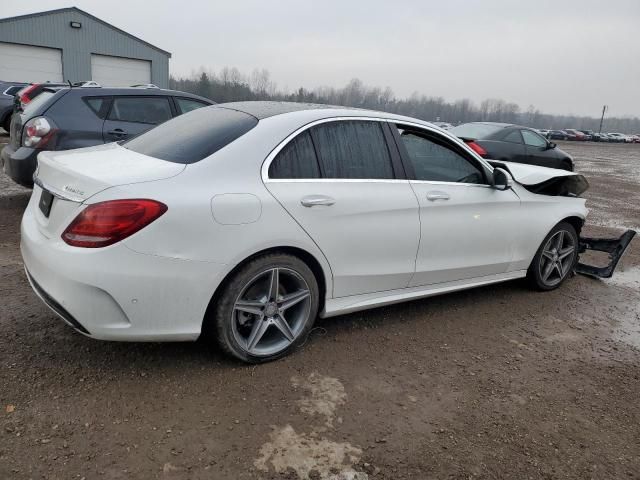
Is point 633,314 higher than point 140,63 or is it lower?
lower

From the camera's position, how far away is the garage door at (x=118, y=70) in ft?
93.1

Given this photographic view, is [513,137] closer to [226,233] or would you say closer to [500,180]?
[500,180]

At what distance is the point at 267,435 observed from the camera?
99.9 inches

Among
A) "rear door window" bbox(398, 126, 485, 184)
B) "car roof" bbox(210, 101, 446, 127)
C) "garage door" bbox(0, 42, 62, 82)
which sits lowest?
"rear door window" bbox(398, 126, 485, 184)

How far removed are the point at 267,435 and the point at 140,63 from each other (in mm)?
30695

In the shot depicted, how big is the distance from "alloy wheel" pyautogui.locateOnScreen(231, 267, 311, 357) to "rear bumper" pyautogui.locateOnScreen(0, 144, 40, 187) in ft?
12.4

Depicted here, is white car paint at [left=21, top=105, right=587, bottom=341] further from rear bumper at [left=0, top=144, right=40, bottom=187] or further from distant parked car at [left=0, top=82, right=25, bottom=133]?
distant parked car at [left=0, top=82, right=25, bottom=133]

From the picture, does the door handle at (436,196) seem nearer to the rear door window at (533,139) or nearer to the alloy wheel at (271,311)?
the alloy wheel at (271,311)

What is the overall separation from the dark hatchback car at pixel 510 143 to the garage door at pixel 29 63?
23.0 m

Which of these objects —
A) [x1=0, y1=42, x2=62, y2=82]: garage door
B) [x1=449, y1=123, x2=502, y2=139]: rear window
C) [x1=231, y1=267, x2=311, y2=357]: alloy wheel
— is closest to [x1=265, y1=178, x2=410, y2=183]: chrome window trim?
[x1=231, y1=267, x2=311, y2=357]: alloy wheel

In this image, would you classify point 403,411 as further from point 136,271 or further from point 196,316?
point 136,271

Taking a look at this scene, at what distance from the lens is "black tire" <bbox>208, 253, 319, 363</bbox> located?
2916mm

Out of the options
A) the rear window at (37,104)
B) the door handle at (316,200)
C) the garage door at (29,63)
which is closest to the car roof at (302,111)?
the door handle at (316,200)

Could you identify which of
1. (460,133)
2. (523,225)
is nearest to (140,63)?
(460,133)
